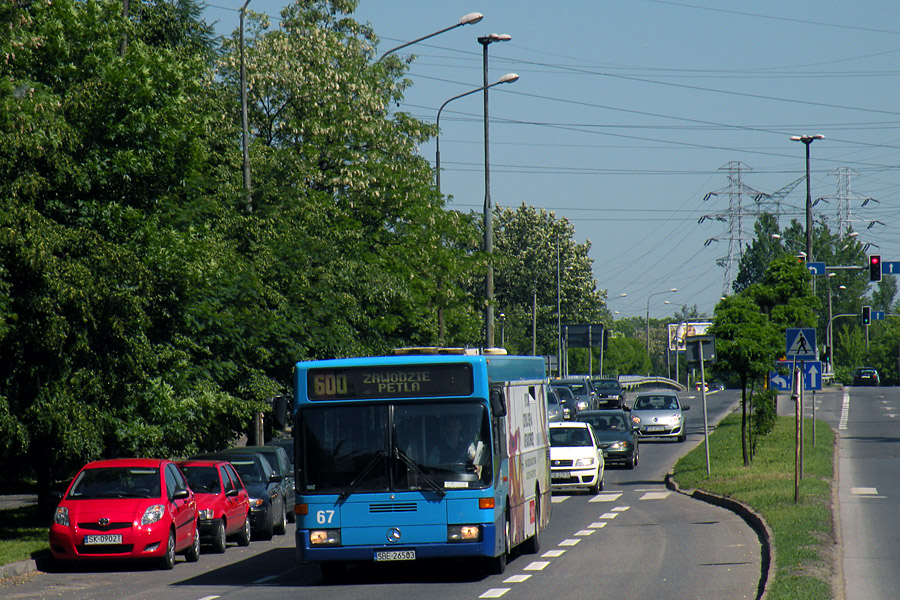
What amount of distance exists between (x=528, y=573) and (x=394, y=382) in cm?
276

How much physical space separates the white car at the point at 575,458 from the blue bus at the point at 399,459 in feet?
47.7

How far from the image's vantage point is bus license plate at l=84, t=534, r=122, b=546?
Answer: 1695 cm

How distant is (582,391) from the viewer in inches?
2319

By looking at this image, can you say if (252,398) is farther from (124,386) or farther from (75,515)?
(75,515)

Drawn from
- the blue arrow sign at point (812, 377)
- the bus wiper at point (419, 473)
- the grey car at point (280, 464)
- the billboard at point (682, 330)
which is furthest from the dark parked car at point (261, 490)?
the billboard at point (682, 330)

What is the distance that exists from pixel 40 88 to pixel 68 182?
72.0 inches

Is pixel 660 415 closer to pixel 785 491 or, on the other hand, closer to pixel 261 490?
pixel 785 491

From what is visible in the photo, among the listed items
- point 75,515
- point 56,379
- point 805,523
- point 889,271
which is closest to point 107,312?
Answer: point 56,379

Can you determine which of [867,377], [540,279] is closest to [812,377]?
[540,279]

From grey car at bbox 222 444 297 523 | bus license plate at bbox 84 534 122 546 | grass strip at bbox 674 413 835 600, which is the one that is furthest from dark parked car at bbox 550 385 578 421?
bus license plate at bbox 84 534 122 546

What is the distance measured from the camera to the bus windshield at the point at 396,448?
14484 millimetres

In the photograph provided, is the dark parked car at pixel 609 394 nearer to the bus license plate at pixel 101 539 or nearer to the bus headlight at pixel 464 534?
the bus license plate at pixel 101 539

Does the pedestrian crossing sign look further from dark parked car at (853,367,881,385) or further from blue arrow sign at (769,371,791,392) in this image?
dark parked car at (853,367,881,385)

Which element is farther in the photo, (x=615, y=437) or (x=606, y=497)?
(x=615, y=437)
